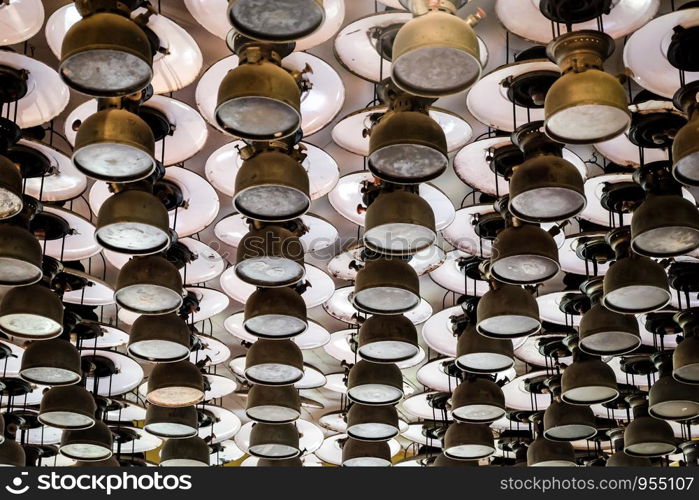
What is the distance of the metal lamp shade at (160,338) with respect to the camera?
6.08 meters

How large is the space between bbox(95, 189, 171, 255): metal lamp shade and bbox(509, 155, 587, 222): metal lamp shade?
5.77 ft

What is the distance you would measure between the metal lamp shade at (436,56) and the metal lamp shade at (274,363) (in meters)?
2.74

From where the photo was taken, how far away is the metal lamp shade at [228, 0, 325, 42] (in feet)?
12.8

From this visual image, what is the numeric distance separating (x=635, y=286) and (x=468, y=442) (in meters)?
2.60

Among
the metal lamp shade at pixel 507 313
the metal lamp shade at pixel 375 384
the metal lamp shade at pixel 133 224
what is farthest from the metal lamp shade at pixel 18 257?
the metal lamp shade at pixel 507 313

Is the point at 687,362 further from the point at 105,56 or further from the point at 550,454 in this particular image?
the point at 105,56

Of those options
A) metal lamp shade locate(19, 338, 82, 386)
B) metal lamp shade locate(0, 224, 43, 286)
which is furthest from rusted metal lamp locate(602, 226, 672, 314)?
metal lamp shade locate(19, 338, 82, 386)

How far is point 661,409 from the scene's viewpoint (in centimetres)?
652

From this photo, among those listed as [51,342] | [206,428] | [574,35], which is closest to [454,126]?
[574,35]

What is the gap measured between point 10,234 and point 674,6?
354 cm

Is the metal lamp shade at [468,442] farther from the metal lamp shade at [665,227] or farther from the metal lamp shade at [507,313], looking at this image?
the metal lamp shade at [665,227]

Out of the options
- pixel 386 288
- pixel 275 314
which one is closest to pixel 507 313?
pixel 386 288

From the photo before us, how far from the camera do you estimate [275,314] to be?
5891 millimetres

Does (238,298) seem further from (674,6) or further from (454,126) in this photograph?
(674,6)
